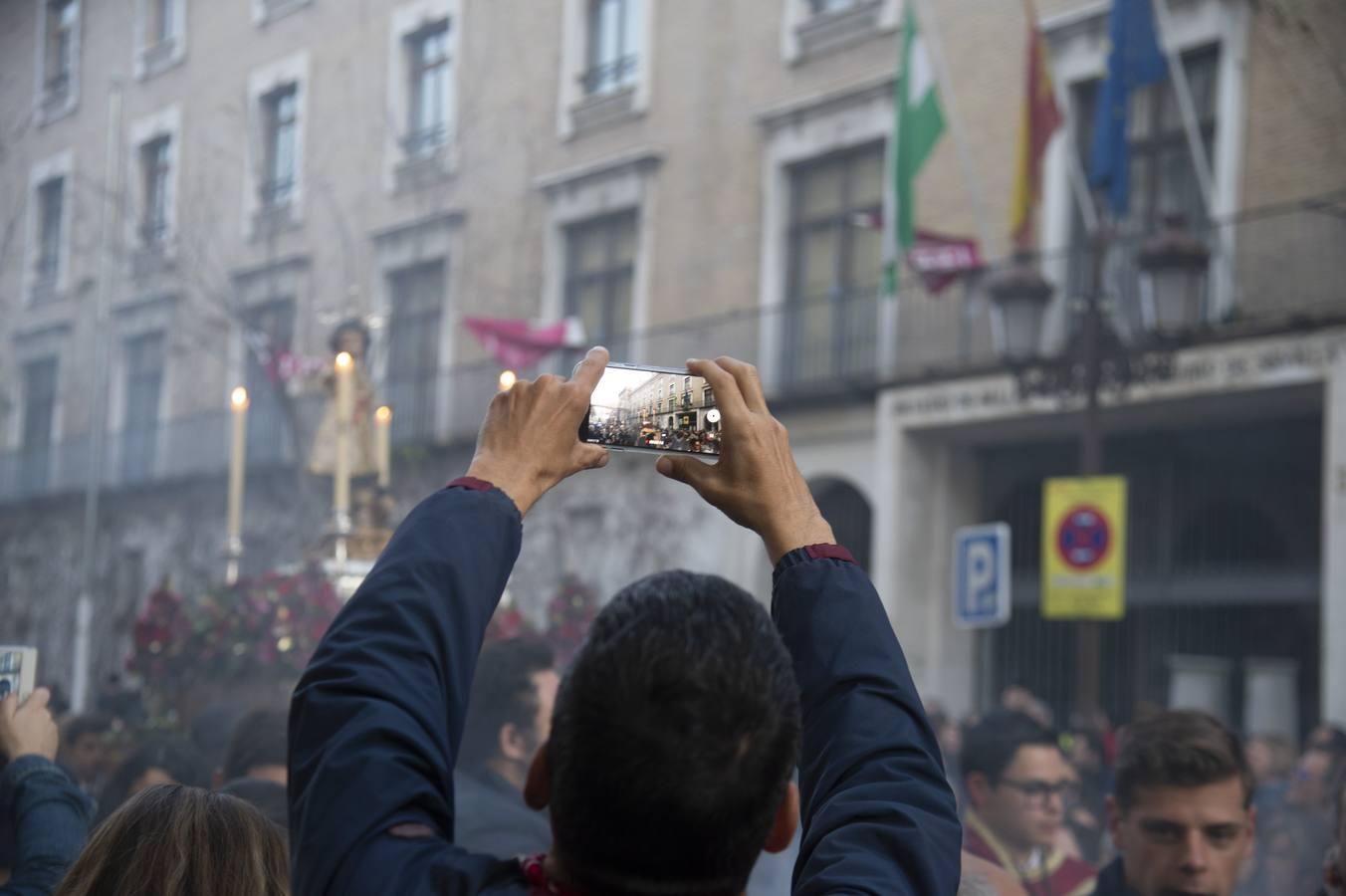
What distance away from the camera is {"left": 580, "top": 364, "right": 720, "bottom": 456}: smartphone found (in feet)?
5.64

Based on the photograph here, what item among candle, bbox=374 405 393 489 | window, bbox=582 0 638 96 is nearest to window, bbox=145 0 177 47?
window, bbox=582 0 638 96

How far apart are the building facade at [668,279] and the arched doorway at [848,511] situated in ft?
0.15

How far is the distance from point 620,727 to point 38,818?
4.38ft

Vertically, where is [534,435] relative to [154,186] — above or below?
below

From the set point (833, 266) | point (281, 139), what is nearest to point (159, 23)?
point (281, 139)

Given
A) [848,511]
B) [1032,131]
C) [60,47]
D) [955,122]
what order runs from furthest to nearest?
[848,511] < [955,122] < [1032,131] < [60,47]

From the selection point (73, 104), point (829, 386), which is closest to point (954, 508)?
point (829, 386)

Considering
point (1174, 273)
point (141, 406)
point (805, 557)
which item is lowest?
point (805, 557)

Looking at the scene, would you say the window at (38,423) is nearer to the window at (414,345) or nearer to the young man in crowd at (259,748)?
the window at (414,345)

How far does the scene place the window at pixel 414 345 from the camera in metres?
13.8

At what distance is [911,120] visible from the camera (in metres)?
12.8

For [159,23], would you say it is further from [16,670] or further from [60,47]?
[16,670]

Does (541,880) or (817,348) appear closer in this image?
(541,880)

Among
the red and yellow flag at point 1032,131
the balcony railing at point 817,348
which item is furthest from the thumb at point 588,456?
the red and yellow flag at point 1032,131
